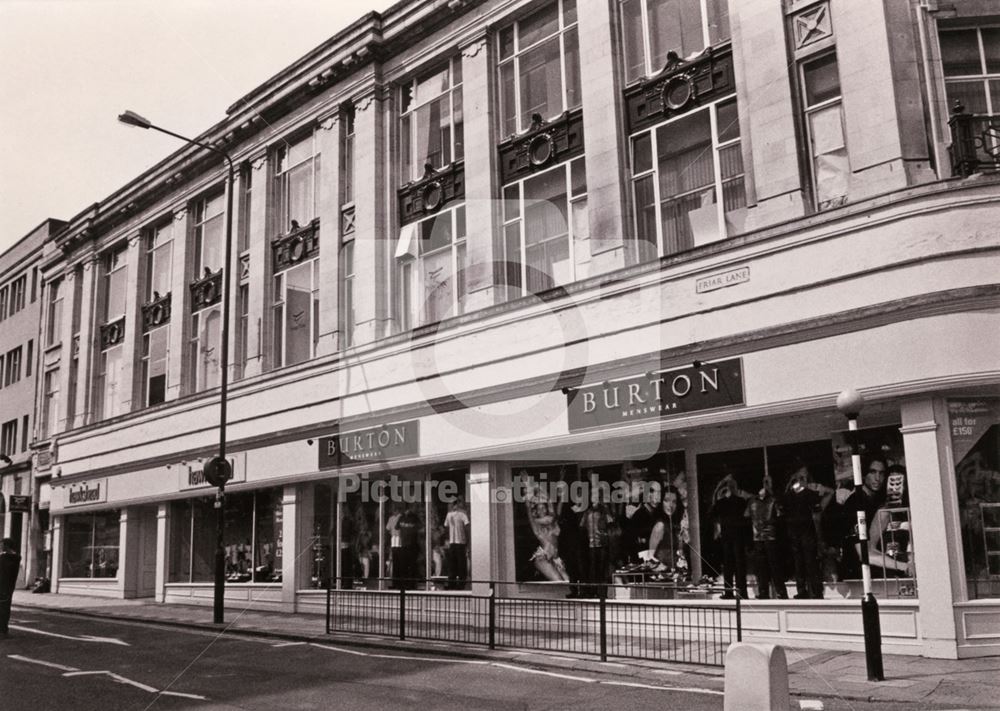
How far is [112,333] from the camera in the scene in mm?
32281

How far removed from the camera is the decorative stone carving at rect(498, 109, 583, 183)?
58.8 feet

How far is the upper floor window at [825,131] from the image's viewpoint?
45.7ft

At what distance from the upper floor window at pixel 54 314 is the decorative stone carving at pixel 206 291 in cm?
1113

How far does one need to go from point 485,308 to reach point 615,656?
8169mm

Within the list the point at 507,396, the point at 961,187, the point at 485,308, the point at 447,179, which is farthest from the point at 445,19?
the point at 961,187

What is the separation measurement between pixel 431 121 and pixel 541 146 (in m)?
3.96

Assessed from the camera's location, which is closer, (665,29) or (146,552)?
(665,29)

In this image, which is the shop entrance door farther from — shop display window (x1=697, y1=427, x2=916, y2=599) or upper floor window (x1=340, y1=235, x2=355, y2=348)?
shop display window (x1=697, y1=427, x2=916, y2=599)

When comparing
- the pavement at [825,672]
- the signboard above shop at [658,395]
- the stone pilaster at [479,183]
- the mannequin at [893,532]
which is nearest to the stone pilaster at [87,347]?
the pavement at [825,672]

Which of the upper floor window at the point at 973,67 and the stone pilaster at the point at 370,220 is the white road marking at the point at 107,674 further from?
the upper floor window at the point at 973,67

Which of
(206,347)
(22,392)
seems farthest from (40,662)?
(22,392)

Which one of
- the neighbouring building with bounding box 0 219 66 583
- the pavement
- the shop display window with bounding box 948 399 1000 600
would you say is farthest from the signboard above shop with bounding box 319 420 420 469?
the neighbouring building with bounding box 0 219 66 583

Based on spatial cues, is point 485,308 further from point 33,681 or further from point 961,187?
point 33,681

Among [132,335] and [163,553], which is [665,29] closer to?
[163,553]
